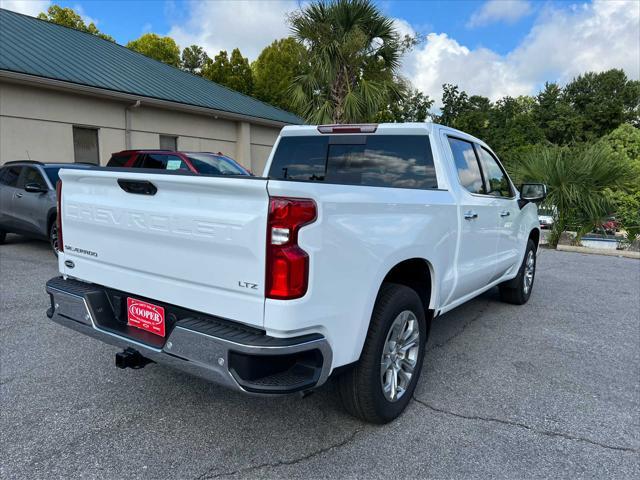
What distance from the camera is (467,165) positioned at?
13.6 feet

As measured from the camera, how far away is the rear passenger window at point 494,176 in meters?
4.54

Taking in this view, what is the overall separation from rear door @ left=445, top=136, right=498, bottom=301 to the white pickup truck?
0.10 ft

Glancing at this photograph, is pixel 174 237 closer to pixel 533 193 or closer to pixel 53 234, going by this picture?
pixel 533 193

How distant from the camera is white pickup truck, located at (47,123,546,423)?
2.16 m

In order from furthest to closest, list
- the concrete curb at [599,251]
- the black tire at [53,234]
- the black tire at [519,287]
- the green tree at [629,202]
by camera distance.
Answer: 1. the green tree at [629,202]
2. the concrete curb at [599,251]
3. the black tire at [53,234]
4. the black tire at [519,287]

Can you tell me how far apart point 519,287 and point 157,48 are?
41.3 metres

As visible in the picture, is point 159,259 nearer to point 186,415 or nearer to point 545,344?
point 186,415

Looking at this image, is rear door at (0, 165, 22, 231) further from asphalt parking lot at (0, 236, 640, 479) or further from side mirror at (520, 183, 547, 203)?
side mirror at (520, 183, 547, 203)

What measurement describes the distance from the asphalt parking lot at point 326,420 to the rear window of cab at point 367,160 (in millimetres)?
1557

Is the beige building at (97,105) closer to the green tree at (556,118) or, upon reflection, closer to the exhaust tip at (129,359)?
the exhaust tip at (129,359)

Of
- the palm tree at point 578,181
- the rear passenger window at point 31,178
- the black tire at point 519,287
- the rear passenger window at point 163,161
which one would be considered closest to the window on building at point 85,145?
the rear passenger window at point 163,161

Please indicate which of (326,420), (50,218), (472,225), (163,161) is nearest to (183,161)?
(163,161)

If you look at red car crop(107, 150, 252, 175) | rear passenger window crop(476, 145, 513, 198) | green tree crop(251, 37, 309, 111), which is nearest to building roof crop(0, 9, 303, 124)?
red car crop(107, 150, 252, 175)

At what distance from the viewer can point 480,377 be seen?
3732mm
